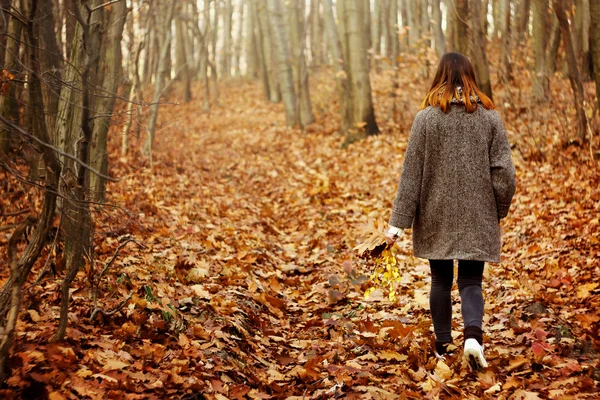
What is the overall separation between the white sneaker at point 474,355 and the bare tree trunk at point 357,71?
33.1 feet

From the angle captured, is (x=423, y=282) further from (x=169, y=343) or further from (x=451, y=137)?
(x=169, y=343)

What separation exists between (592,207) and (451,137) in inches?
150

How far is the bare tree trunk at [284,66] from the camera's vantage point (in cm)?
1662

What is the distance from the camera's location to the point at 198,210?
27.2ft

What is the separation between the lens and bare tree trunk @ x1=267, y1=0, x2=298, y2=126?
16625mm

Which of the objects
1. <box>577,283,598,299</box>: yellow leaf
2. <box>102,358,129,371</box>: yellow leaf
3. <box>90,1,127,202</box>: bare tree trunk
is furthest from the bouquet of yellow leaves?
<box>90,1,127,202</box>: bare tree trunk

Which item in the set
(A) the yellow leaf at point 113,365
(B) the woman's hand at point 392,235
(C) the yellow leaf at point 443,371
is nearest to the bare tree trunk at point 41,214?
(A) the yellow leaf at point 113,365

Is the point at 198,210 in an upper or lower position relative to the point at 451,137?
lower

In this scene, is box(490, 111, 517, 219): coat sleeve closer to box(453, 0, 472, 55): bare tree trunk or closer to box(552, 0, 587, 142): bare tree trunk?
box(552, 0, 587, 142): bare tree trunk

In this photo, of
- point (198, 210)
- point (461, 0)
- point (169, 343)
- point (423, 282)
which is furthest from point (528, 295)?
point (461, 0)

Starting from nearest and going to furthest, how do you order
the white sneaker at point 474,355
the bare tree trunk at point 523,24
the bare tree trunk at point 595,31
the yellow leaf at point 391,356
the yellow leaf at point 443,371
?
the white sneaker at point 474,355 → the yellow leaf at point 443,371 → the yellow leaf at point 391,356 → the bare tree trunk at point 595,31 → the bare tree trunk at point 523,24

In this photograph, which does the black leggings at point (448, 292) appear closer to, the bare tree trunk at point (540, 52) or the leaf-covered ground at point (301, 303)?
the leaf-covered ground at point (301, 303)

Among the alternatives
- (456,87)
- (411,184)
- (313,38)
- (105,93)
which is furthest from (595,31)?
(313,38)

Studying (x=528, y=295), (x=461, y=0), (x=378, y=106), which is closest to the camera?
(x=528, y=295)
